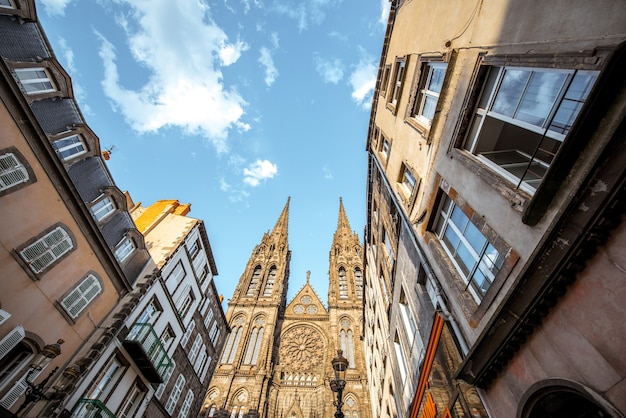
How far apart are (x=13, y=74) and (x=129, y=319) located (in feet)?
27.4

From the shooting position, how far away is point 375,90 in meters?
14.6

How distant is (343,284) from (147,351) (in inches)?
1418

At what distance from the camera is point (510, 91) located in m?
5.05

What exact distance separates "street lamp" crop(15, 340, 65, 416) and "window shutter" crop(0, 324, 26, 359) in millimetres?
584

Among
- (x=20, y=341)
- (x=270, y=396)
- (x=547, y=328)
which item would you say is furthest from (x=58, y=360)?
(x=270, y=396)

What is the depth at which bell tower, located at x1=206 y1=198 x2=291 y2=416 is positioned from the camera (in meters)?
29.4

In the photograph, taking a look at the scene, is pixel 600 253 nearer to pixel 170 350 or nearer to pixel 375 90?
pixel 375 90

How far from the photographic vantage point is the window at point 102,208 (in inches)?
410

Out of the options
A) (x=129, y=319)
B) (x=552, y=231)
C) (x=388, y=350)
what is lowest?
(x=388, y=350)

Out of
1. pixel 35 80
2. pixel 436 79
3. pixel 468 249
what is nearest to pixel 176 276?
pixel 35 80

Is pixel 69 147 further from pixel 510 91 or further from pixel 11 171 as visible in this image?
pixel 510 91

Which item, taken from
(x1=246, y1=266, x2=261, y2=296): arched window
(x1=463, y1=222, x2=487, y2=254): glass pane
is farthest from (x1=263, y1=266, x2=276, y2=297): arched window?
(x1=463, y1=222, x2=487, y2=254): glass pane

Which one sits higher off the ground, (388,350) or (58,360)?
(58,360)

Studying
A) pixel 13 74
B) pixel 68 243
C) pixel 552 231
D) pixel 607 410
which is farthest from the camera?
pixel 68 243
